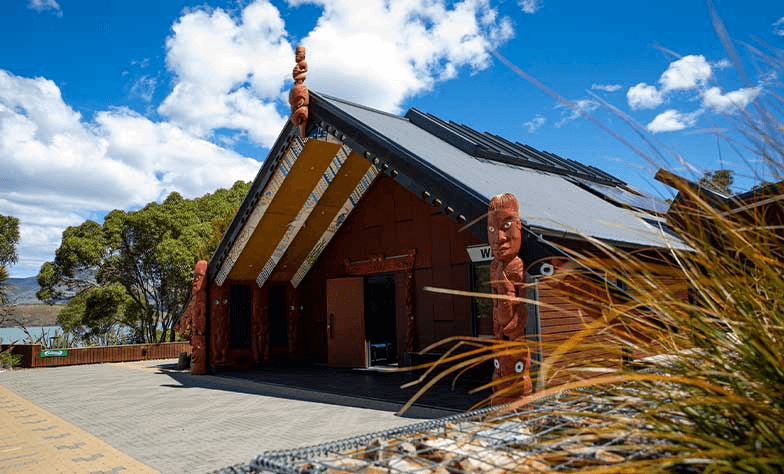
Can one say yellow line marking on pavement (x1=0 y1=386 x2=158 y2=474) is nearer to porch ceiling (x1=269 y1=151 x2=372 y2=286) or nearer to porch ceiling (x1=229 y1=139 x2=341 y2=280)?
porch ceiling (x1=229 y1=139 x2=341 y2=280)

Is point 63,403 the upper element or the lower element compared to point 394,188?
lower

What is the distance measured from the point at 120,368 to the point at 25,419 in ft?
28.8

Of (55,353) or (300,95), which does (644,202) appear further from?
(55,353)

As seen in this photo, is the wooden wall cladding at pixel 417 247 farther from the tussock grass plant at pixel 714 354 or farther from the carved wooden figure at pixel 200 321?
the tussock grass plant at pixel 714 354

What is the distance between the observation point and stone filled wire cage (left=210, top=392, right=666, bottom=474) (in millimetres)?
1919

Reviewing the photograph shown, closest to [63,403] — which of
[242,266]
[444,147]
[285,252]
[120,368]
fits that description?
[242,266]

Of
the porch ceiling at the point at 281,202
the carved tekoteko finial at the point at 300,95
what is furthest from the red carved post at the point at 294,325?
the carved tekoteko finial at the point at 300,95

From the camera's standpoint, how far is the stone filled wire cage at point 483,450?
192 centimetres

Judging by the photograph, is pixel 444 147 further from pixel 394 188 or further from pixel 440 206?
pixel 440 206

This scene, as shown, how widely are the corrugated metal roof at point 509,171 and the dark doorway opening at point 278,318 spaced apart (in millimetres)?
5762

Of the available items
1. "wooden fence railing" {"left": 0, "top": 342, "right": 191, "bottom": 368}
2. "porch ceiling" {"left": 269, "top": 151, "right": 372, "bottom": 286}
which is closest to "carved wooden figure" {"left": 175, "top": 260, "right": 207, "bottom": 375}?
"porch ceiling" {"left": 269, "top": 151, "right": 372, "bottom": 286}

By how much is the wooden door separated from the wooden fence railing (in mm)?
8932

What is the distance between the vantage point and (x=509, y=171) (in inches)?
461

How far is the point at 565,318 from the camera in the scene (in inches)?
311
